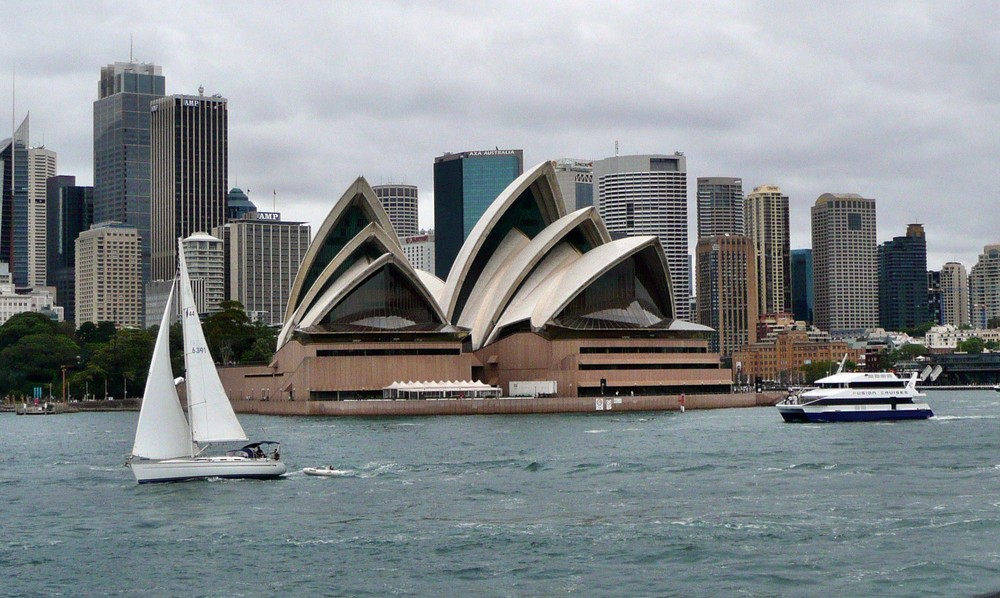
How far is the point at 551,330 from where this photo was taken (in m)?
105

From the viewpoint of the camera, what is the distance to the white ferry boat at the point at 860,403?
77.9 m

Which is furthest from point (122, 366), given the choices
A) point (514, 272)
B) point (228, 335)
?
point (514, 272)

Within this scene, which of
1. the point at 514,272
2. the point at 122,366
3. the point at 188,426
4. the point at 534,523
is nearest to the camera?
the point at 534,523

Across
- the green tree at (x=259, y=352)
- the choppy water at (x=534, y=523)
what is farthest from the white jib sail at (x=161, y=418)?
the green tree at (x=259, y=352)

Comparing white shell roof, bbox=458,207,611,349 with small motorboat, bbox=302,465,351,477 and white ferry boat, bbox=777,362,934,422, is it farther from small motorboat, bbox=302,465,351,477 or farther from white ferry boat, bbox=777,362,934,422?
small motorboat, bbox=302,465,351,477

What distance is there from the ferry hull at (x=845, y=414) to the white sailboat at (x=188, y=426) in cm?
3697

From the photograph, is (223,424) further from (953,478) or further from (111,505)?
(953,478)

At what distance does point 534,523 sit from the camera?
3812 cm

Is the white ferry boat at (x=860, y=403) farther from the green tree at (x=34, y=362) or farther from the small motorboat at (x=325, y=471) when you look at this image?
the green tree at (x=34, y=362)

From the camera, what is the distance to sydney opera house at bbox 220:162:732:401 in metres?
105

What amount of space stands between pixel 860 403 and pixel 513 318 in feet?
115

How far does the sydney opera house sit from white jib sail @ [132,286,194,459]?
2253 inches

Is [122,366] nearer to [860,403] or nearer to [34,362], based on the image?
[34,362]

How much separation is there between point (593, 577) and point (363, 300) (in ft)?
256
